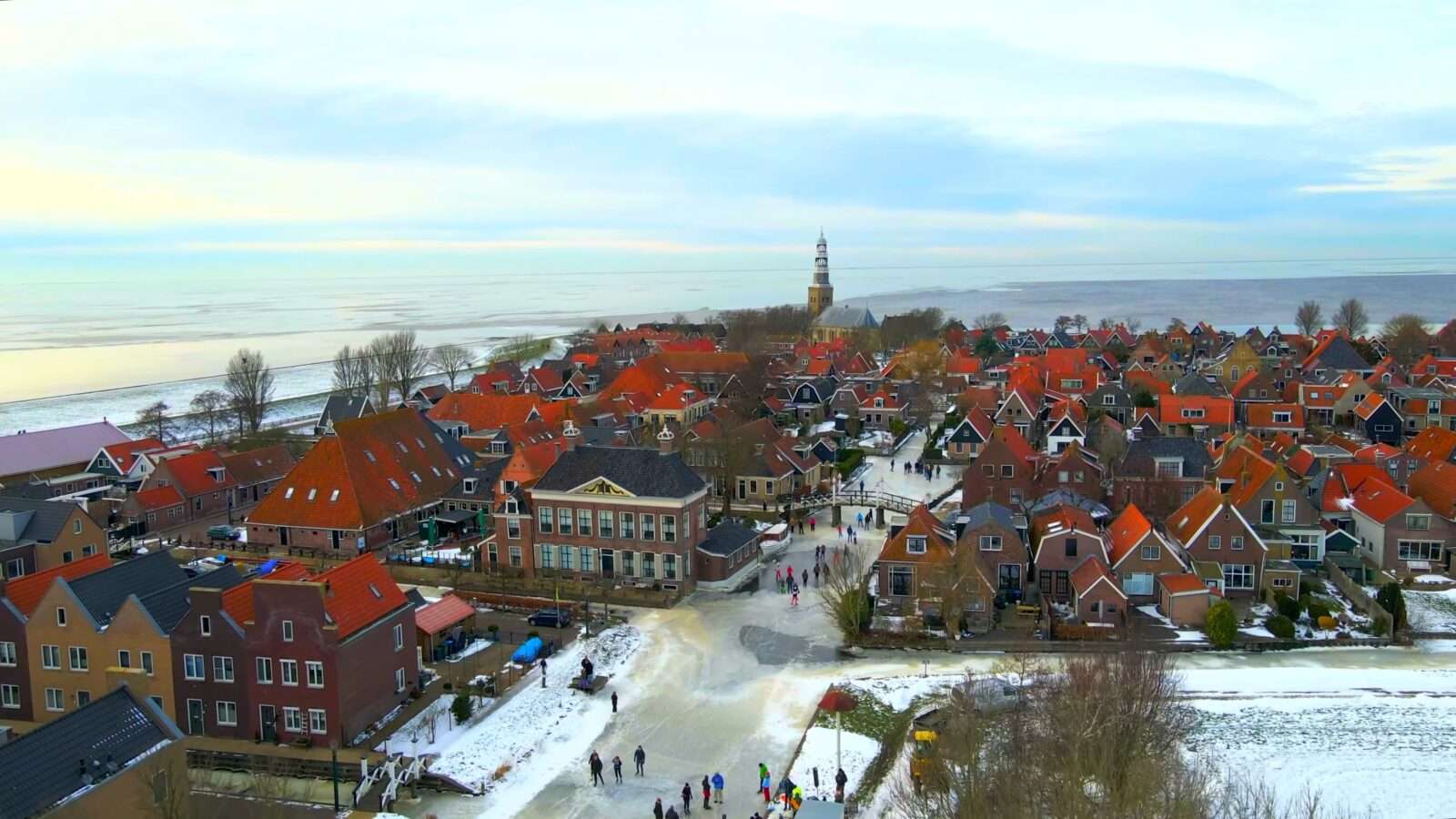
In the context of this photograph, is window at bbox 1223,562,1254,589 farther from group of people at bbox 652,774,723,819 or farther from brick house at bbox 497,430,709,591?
group of people at bbox 652,774,723,819

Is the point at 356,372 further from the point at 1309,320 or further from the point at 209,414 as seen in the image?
the point at 1309,320

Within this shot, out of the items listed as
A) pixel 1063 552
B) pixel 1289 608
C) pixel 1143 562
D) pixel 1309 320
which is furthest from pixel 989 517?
pixel 1309 320

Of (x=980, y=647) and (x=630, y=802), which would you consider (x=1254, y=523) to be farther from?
(x=630, y=802)

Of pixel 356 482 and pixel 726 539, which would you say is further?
pixel 356 482

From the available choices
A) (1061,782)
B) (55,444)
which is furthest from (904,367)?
(1061,782)

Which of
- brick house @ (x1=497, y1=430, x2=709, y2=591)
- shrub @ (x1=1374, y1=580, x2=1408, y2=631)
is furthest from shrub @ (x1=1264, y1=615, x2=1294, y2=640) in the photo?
brick house @ (x1=497, y1=430, x2=709, y2=591)

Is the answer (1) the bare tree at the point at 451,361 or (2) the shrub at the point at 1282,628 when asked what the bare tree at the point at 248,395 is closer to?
(1) the bare tree at the point at 451,361
